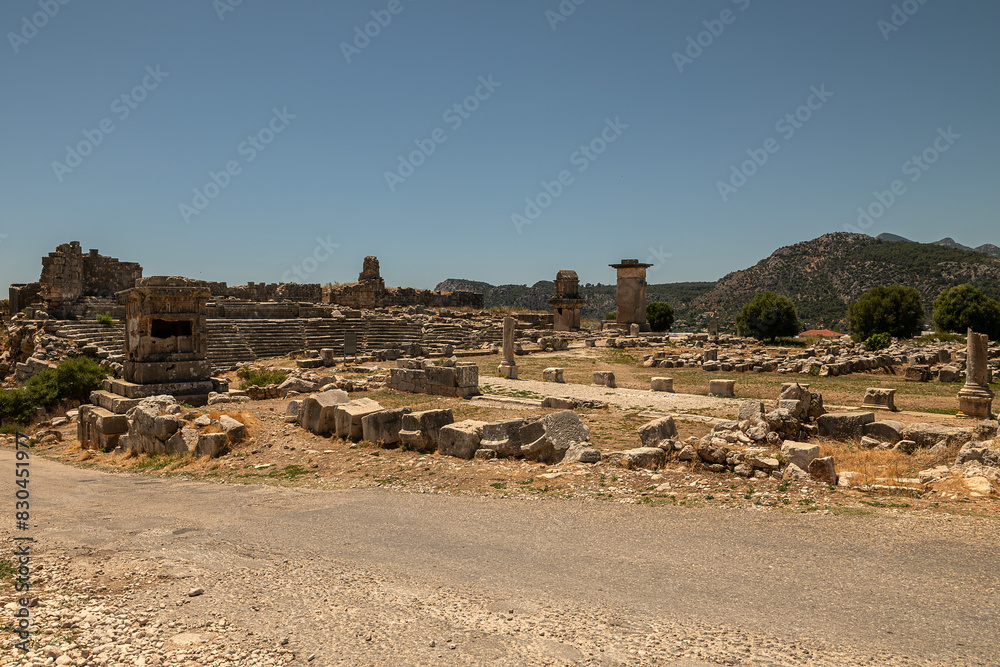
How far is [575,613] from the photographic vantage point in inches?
155

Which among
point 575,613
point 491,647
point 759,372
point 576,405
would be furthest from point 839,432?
point 759,372

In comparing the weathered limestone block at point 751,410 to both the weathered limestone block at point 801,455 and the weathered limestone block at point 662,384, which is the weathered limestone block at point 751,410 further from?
the weathered limestone block at point 662,384

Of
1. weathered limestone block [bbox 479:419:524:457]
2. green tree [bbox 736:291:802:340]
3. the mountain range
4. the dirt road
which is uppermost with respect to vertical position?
the mountain range

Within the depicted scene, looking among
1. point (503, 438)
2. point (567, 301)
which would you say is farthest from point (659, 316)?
point (503, 438)

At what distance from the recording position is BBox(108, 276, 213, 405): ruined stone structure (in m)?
14.1

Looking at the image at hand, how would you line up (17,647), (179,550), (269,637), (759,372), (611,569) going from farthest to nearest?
(759,372)
(179,550)
(611,569)
(269,637)
(17,647)

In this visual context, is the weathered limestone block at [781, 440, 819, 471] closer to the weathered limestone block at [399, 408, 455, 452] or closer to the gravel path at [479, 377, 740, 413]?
the weathered limestone block at [399, 408, 455, 452]

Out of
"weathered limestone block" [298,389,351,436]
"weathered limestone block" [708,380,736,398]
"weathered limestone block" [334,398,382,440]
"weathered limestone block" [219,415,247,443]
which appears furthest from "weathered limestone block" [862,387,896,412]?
"weathered limestone block" [219,415,247,443]

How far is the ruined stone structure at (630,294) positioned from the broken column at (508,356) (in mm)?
20594

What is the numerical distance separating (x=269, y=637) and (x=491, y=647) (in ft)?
4.52

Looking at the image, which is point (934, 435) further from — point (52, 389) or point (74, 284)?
point (74, 284)

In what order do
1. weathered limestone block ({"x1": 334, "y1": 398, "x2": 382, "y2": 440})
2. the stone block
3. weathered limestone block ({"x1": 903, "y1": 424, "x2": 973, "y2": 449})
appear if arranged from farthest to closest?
1. weathered limestone block ({"x1": 334, "y1": 398, "x2": 382, "y2": 440})
2. weathered limestone block ({"x1": 903, "y1": 424, "x2": 973, "y2": 449})
3. the stone block

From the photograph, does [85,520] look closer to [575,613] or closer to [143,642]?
[143,642]

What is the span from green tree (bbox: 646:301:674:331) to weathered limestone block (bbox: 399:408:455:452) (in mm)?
44239
